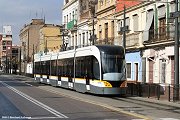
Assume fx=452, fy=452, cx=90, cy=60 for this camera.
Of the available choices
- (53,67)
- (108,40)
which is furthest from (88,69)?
(108,40)

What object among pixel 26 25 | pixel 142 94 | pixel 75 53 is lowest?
pixel 142 94

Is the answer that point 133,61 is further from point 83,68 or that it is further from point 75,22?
point 75,22

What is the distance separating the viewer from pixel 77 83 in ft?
115

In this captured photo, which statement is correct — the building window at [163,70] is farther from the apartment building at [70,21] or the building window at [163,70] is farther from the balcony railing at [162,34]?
the apartment building at [70,21]

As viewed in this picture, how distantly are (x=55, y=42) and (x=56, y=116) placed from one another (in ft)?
306

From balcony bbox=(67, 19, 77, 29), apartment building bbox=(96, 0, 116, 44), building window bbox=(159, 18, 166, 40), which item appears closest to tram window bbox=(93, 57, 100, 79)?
building window bbox=(159, 18, 166, 40)

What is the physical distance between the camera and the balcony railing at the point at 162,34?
1345 inches

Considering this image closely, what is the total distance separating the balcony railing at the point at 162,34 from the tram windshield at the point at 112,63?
5622 mm

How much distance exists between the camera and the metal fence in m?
27.4

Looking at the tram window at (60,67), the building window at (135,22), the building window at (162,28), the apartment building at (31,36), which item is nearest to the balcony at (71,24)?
the building window at (135,22)

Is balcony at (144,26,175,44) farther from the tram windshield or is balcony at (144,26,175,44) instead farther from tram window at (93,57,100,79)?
tram window at (93,57,100,79)

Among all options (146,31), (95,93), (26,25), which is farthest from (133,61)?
(26,25)

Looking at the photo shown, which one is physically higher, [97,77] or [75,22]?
[75,22]

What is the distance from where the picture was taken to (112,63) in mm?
30266
